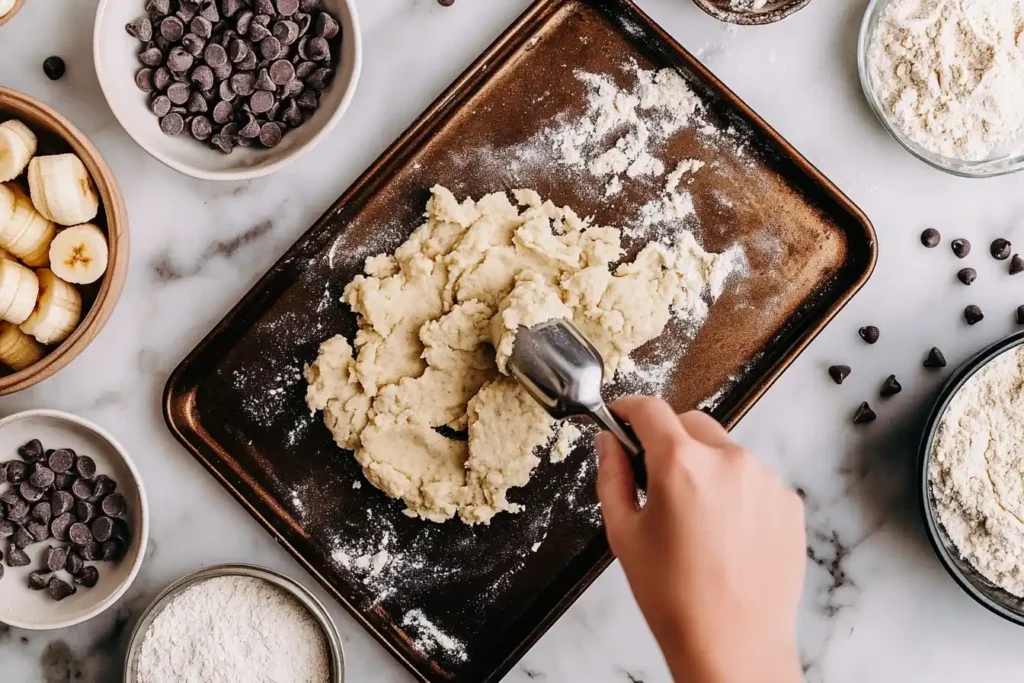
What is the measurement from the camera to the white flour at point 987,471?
1613 mm

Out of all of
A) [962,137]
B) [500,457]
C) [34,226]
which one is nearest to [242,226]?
[34,226]

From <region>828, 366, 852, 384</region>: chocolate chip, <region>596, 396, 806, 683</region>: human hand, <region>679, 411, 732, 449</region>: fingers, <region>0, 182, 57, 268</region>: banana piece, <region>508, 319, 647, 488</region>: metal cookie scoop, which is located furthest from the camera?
<region>828, 366, 852, 384</region>: chocolate chip

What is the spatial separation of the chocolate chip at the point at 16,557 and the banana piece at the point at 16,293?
0.45m

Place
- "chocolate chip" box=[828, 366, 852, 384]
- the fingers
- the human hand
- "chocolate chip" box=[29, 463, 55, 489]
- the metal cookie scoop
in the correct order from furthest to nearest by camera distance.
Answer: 1. "chocolate chip" box=[828, 366, 852, 384]
2. "chocolate chip" box=[29, 463, 55, 489]
3. the metal cookie scoop
4. the fingers
5. the human hand

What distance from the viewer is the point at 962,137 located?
165 centimetres

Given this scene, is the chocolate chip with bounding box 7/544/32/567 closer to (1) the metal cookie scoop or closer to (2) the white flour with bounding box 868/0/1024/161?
(1) the metal cookie scoop

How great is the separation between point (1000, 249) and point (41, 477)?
1977mm

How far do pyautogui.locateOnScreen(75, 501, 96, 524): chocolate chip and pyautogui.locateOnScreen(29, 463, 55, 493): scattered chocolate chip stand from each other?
7 cm

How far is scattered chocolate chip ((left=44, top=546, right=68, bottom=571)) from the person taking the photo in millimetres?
1594

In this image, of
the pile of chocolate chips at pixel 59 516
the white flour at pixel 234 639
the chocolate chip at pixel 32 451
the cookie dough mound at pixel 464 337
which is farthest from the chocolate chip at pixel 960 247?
the chocolate chip at pixel 32 451

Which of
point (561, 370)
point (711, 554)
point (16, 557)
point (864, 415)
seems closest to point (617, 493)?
point (711, 554)

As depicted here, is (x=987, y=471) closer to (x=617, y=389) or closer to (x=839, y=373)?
(x=839, y=373)

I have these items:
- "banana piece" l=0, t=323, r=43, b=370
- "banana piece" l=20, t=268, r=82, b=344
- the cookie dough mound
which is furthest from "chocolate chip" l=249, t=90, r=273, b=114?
"banana piece" l=0, t=323, r=43, b=370

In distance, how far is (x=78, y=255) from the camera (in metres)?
1.48
